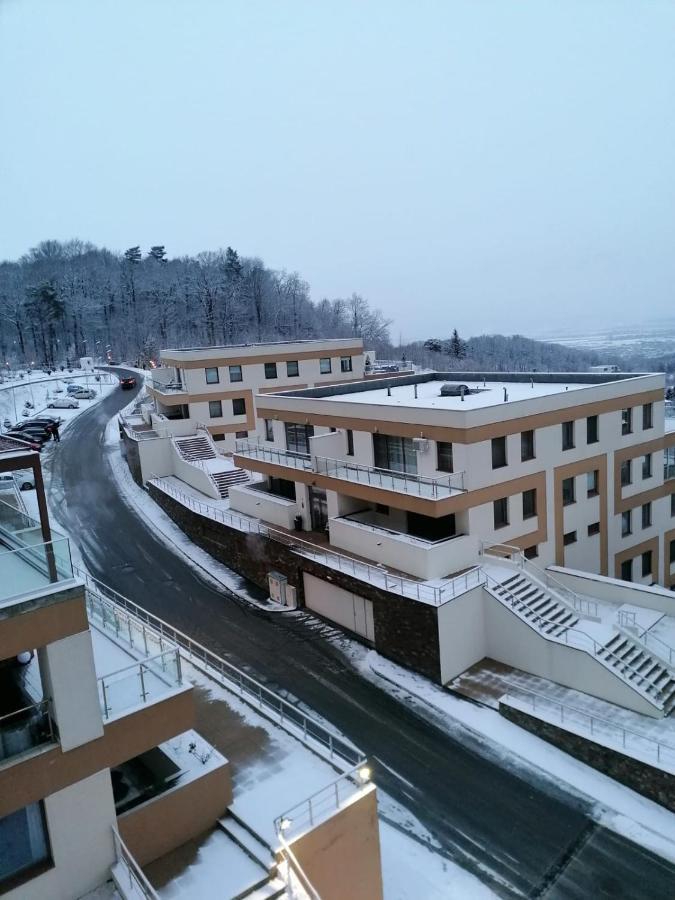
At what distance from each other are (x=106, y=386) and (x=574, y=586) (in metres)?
66.0

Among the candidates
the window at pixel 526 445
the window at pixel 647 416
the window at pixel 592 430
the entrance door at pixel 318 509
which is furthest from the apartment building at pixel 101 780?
the window at pixel 647 416

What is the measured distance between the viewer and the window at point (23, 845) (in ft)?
30.7

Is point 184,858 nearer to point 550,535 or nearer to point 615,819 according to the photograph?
point 615,819

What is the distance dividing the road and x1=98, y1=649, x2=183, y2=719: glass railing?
7.31 meters

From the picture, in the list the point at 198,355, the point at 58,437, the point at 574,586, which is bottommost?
the point at 574,586

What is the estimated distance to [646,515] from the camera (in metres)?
29.4

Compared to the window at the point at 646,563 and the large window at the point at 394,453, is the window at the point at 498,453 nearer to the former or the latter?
the large window at the point at 394,453

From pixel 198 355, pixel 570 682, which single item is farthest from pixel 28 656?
pixel 198 355

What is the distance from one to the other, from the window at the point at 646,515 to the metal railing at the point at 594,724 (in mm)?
13749

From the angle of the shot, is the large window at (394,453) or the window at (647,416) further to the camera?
the window at (647,416)

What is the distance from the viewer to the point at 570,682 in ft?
62.0

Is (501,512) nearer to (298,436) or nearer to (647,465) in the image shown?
(647,465)

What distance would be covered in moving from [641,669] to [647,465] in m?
13.0

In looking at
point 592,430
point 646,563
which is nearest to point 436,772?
point 592,430
